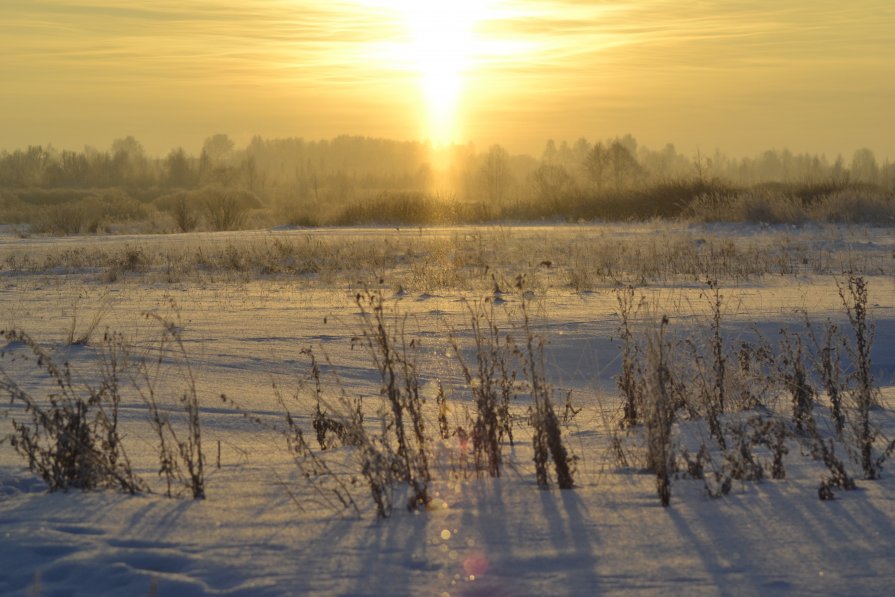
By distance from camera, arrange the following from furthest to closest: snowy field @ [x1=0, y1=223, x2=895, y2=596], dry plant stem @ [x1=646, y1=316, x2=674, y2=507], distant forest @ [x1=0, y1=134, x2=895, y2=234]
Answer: distant forest @ [x1=0, y1=134, x2=895, y2=234] < dry plant stem @ [x1=646, y1=316, x2=674, y2=507] < snowy field @ [x1=0, y1=223, x2=895, y2=596]

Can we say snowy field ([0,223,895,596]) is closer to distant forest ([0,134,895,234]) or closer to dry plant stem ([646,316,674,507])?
dry plant stem ([646,316,674,507])

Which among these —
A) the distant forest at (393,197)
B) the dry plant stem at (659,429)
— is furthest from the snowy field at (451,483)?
the distant forest at (393,197)

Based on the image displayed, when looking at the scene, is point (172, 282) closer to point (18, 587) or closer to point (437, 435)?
point (437, 435)

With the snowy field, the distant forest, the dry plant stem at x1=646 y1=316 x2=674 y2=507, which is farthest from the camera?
the distant forest

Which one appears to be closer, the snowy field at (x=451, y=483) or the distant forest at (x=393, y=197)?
the snowy field at (x=451, y=483)

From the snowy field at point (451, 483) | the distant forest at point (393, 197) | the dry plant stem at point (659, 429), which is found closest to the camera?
the snowy field at point (451, 483)

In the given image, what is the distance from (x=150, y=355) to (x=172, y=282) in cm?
721

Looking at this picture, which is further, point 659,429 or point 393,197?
point 393,197

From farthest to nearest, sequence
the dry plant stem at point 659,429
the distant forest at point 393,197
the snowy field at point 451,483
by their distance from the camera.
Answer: the distant forest at point 393,197
the dry plant stem at point 659,429
the snowy field at point 451,483

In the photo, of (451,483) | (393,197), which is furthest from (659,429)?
(393,197)

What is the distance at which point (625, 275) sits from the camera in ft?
45.4

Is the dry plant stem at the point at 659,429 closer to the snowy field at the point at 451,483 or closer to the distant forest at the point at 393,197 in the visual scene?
the snowy field at the point at 451,483

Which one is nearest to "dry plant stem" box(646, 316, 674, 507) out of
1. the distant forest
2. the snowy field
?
the snowy field

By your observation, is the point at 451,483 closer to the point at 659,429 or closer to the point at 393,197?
the point at 659,429
